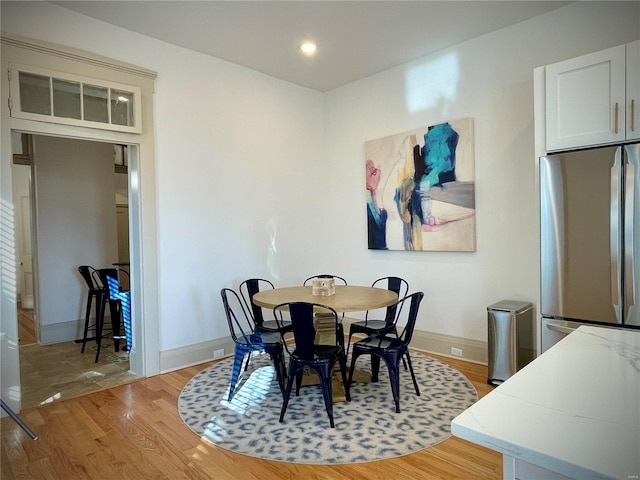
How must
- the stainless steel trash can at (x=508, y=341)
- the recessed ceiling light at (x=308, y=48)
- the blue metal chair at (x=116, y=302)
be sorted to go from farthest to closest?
1. the blue metal chair at (x=116, y=302)
2. the recessed ceiling light at (x=308, y=48)
3. the stainless steel trash can at (x=508, y=341)

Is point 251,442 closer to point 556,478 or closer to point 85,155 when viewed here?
point 556,478

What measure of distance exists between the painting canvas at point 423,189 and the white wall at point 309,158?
12 centimetres

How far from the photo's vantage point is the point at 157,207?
Result: 147 inches

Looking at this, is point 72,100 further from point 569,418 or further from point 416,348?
point 416,348

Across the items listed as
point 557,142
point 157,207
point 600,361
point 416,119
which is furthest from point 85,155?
point 600,361

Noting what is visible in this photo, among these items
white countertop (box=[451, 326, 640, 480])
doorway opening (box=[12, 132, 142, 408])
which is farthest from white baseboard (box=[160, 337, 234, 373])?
white countertop (box=[451, 326, 640, 480])

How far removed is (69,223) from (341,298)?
3900mm

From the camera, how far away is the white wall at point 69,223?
4820 millimetres

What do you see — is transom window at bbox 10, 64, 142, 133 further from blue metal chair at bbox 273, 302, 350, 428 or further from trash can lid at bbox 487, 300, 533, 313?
trash can lid at bbox 487, 300, 533, 313

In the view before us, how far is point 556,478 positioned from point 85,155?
5843mm

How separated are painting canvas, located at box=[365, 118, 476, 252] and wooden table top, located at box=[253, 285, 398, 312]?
1.07m

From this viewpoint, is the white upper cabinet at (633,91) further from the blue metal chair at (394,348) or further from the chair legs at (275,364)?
the chair legs at (275,364)

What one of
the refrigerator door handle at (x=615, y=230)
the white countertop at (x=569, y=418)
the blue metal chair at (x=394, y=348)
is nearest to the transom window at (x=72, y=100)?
the blue metal chair at (x=394, y=348)

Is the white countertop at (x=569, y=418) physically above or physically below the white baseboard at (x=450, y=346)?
above
